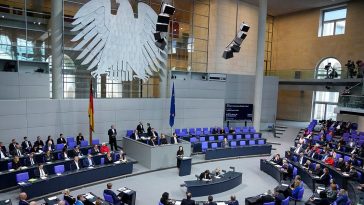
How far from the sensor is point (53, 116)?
49.9 feet

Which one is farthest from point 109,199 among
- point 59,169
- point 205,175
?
point 205,175

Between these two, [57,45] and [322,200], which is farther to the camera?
[57,45]

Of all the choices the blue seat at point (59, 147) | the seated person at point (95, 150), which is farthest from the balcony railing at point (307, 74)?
the blue seat at point (59, 147)

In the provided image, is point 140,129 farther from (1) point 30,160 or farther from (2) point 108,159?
(1) point 30,160

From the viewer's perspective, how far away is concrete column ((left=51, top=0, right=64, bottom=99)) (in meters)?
15.1

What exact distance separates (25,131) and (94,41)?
6.10 m

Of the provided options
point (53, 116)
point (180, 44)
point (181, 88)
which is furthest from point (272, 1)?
point (53, 116)

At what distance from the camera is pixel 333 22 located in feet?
85.7

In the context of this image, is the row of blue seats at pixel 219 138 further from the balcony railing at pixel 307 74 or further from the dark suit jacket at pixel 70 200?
the dark suit jacket at pixel 70 200

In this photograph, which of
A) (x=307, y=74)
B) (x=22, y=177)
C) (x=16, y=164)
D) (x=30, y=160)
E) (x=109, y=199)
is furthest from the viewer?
(x=307, y=74)

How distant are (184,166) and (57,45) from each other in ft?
30.4

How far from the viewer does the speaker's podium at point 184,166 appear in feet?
42.9

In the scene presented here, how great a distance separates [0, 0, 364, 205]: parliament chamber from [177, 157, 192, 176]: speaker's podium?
4.0 inches

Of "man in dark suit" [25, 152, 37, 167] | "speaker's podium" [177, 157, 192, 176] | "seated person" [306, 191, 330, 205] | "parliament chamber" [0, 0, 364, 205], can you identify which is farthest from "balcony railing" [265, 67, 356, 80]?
"man in dark suit" [25, 152, 37, 167]
